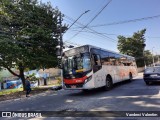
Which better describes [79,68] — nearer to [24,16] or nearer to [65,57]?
[65,57]

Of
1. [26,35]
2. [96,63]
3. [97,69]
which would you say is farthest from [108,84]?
[26,35]

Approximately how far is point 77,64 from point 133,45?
51.6m

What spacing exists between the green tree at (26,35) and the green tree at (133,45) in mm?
40877

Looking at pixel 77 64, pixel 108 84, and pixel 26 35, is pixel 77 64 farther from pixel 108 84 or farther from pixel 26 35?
pixel 26 35

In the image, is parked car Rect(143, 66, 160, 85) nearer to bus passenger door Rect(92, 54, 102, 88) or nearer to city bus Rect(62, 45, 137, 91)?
city bus Rect(62, 45, 137, 91)

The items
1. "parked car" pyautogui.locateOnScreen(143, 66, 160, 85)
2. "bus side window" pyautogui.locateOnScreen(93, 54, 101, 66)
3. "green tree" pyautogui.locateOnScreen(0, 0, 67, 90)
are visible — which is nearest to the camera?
"bus side window" pyautogui.locateOnScreen(93, 54, 101, 66)

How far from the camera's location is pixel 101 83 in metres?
14.4

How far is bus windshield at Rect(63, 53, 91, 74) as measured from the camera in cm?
1355

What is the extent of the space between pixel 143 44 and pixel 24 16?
4854cm

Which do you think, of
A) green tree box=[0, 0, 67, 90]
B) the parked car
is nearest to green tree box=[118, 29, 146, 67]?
green tree box=[0, 0, 67, 90]

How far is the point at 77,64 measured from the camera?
13883 millimetres

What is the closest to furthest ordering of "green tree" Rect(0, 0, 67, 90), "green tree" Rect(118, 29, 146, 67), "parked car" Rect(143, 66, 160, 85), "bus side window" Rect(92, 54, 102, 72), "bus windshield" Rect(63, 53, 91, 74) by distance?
"bus windshield" Rect(63, 53, 91, 74) → "bus side window" Rect(92, 54, 102, 72) → "parked car" Rect(143, 66, 160, 85) → "green tree" Rect(0, 0, 67, 90) → "green tree" Rect(118, 29, 146, 67)

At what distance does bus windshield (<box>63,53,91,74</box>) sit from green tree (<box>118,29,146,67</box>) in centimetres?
4849

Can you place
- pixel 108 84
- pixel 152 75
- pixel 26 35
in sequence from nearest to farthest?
pixel 108 84, pixel 152 75, pixel 26 35
